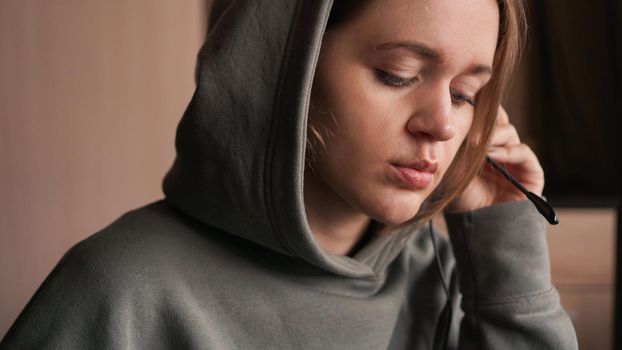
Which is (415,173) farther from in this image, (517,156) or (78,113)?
(78,113)

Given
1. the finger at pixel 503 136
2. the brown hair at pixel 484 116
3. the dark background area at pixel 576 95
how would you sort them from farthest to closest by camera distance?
the dark background area at pixel 576 95, the finger at pixel 503 136, the brown hair at pixel 484 116

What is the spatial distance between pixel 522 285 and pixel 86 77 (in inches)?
51.6

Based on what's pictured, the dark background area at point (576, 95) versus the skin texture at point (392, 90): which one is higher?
the skin texture at point (392, 90)

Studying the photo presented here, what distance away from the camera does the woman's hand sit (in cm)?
91

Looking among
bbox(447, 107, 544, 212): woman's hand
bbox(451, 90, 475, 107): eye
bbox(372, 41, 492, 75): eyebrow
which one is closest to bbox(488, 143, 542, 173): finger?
bbox(447, 107, 544, 212): woman's hand

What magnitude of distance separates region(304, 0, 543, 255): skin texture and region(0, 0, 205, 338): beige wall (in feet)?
3.80

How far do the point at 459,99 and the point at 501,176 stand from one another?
0.24 metres

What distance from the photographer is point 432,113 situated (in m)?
0.68

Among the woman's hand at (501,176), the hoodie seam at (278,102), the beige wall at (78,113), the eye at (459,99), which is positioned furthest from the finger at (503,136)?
the beige wall at (78,113)

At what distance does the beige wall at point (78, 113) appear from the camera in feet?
5.54

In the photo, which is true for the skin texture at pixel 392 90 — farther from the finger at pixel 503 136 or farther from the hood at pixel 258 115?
the finger at pixel 503 136

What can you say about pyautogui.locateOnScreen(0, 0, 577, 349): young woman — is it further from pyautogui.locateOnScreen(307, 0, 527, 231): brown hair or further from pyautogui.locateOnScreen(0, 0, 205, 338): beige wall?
pyautogui.locateOnScreen(0, 0, 205, 338): beige wall

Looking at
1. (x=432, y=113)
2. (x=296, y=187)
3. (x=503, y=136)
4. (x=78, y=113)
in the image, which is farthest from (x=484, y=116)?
(x=78, y=113)

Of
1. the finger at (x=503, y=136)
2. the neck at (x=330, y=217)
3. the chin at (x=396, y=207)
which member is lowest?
the neck at (x=330, y=217)
